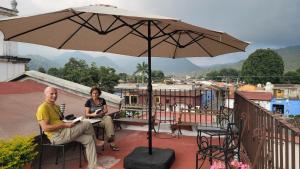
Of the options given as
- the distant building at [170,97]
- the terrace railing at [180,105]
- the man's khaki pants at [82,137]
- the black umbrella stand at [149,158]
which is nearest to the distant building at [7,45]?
the distant building at [170,97]

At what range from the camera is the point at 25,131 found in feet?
14.0

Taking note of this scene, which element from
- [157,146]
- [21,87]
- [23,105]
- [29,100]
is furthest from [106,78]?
[157,146]

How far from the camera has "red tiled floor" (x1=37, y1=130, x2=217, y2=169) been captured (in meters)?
4.42

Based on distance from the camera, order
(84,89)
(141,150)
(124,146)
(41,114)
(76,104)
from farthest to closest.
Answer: (84,89)
(76,104)
(124,146)
(141,150)
(41,114)

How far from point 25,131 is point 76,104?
2061mm

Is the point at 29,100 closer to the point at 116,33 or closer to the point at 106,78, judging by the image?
the point at 116,33

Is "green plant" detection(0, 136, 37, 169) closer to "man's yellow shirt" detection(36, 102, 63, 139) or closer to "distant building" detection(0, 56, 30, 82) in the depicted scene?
"man's yellow shirt" detection(36, 102, 63, 139)

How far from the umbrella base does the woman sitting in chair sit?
71cm

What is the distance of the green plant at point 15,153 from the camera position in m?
2.87

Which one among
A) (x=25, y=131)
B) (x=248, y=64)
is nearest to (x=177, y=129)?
→ (x=25, y=131)

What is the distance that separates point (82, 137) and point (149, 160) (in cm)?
103

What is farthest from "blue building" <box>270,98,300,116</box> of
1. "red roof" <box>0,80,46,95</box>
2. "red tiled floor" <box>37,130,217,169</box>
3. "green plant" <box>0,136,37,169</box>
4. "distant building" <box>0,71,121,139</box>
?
"green plant" <box>0,136,37,169</box>

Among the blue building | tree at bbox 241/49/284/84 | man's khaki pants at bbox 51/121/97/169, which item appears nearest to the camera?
man's khaki pants at bbox 51/121/97/169

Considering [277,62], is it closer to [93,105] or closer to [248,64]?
[248,64]
